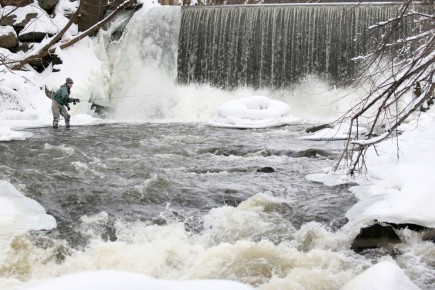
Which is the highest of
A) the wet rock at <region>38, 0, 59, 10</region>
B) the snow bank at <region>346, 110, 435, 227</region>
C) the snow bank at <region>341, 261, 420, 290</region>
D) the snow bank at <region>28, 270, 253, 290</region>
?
the wet rock at <region>38, 0, 59, 10</region>

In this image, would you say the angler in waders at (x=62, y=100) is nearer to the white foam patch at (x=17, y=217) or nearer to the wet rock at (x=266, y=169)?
the wet rock at (x=266, y=169)

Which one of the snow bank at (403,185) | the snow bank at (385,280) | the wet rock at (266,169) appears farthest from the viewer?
the wet rock at (266,169)

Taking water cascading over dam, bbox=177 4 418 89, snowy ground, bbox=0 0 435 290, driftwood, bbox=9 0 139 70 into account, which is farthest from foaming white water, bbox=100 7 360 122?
snowy ground, bbox=0 0 435 290

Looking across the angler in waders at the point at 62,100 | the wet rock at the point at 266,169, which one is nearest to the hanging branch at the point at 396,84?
the wet rock at the point at 266,169

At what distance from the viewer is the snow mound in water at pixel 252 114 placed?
14.6 m

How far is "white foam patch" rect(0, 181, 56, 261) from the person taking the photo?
509cm

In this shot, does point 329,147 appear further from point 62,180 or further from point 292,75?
point 292,75

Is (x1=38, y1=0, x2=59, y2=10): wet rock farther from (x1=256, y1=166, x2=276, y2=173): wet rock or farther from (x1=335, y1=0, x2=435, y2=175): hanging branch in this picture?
(x1=335, y1=0, x2=435, y2=175): hanging branch

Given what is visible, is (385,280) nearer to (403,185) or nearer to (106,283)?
(106,283)

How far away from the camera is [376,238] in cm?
496

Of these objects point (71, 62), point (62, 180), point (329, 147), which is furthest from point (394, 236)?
point (71, 62)

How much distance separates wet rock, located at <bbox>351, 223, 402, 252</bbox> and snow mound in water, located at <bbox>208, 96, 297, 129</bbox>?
9462mm

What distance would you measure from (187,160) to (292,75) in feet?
33.5

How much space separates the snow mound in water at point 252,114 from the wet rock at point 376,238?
31.0 ft
